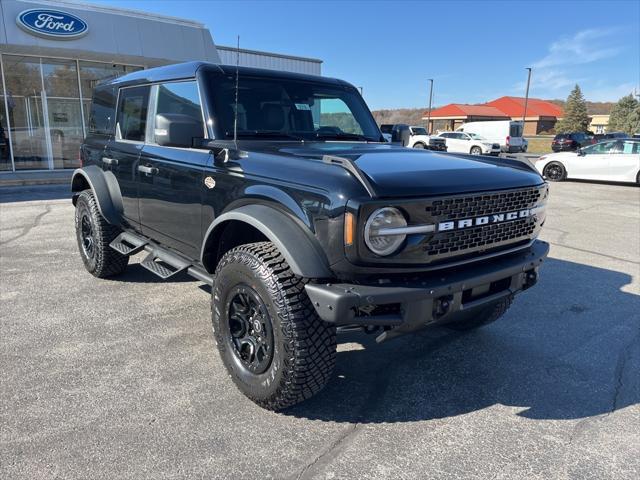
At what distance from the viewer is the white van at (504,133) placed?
3341cm

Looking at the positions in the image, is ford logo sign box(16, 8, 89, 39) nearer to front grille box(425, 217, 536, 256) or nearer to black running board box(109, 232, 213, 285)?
black running board box(109, 232, 213, 285)

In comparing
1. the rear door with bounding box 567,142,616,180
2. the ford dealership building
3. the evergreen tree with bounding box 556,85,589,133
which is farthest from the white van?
the evergreen tree with bounding box 556,85,589,133

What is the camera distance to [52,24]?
43.5ft

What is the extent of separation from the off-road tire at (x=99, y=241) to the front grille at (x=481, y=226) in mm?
3541

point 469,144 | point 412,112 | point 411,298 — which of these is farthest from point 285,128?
point 412,112

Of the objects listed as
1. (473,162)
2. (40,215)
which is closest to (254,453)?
(473,162)

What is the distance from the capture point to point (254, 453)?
2.49 m

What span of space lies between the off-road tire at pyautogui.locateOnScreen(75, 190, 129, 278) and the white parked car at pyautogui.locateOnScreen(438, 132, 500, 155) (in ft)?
88.1

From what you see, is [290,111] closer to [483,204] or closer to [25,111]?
[483,204]

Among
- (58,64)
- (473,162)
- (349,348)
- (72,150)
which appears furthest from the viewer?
(72,150)

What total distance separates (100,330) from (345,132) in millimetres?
2552

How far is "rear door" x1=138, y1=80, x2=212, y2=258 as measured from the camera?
11.4ft

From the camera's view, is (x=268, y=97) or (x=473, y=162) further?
(x=268, y=97)

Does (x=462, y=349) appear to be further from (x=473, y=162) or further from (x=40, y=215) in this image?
(x=40, y=215)
